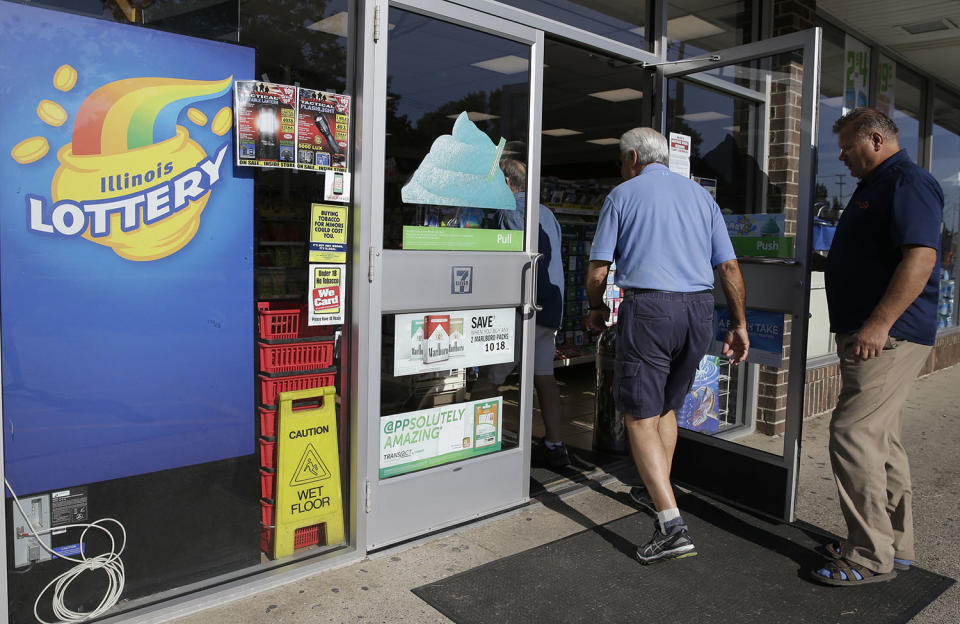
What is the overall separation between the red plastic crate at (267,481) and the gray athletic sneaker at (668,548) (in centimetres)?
164

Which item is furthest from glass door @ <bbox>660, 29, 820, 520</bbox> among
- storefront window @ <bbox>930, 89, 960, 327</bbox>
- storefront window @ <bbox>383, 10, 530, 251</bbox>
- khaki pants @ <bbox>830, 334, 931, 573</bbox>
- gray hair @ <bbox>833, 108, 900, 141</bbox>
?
storefront window @ <bbox>930, 89, 960, 327</bbox>

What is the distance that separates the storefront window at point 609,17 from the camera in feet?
14.2

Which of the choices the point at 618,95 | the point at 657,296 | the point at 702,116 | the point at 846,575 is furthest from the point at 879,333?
the point at 618,95

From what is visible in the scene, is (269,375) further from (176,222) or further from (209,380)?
(176,222)

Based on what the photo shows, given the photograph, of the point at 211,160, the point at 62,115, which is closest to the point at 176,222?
the point at 211,160

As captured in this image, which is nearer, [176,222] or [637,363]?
[176,222]

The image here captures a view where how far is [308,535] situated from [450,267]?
4.46ft

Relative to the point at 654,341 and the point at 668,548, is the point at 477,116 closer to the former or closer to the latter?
the point at 654,341

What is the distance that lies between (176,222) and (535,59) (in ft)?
6.55

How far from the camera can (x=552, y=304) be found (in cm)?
450

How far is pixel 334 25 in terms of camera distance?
3100 mm

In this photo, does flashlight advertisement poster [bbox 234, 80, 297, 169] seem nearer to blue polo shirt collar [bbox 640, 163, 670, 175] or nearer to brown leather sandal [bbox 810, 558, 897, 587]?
blue polo shirt collar [bbox 640, 163, 670, 175]

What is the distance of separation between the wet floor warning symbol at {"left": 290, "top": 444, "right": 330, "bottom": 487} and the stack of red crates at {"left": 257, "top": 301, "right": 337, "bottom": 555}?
0.09 metres

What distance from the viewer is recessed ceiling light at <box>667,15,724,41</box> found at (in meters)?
4.70
